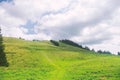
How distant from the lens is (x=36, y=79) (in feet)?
171

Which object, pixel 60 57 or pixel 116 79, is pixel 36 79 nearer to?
pixel 116 79

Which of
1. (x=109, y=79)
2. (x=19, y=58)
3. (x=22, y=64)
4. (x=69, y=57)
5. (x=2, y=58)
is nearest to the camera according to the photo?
(x=109, y=79)

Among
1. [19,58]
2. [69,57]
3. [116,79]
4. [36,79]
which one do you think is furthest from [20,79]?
[69,57]

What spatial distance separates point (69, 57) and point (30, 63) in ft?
109

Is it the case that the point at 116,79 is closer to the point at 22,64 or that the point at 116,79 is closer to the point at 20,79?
the point at 20,79

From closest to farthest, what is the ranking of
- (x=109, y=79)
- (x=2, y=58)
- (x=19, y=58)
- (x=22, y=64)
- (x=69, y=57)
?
(x=109, y=79), (x=2, y=58), (x=22, y=64), (x=19, y=58), (x=69, y=57)

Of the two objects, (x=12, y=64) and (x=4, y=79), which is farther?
(x=12, y=64)

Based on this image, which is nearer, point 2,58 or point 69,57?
point 2,58

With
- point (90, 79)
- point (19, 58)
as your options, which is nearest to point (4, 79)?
point (90, 79)

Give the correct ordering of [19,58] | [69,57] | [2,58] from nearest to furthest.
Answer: [2,58], [19,58], [69,57]

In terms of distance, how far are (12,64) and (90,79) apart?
5192 centimetres

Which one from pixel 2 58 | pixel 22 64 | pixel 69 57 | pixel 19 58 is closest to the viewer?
pixel 2 58

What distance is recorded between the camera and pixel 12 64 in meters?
99.6

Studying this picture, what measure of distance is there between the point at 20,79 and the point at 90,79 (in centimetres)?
1116
